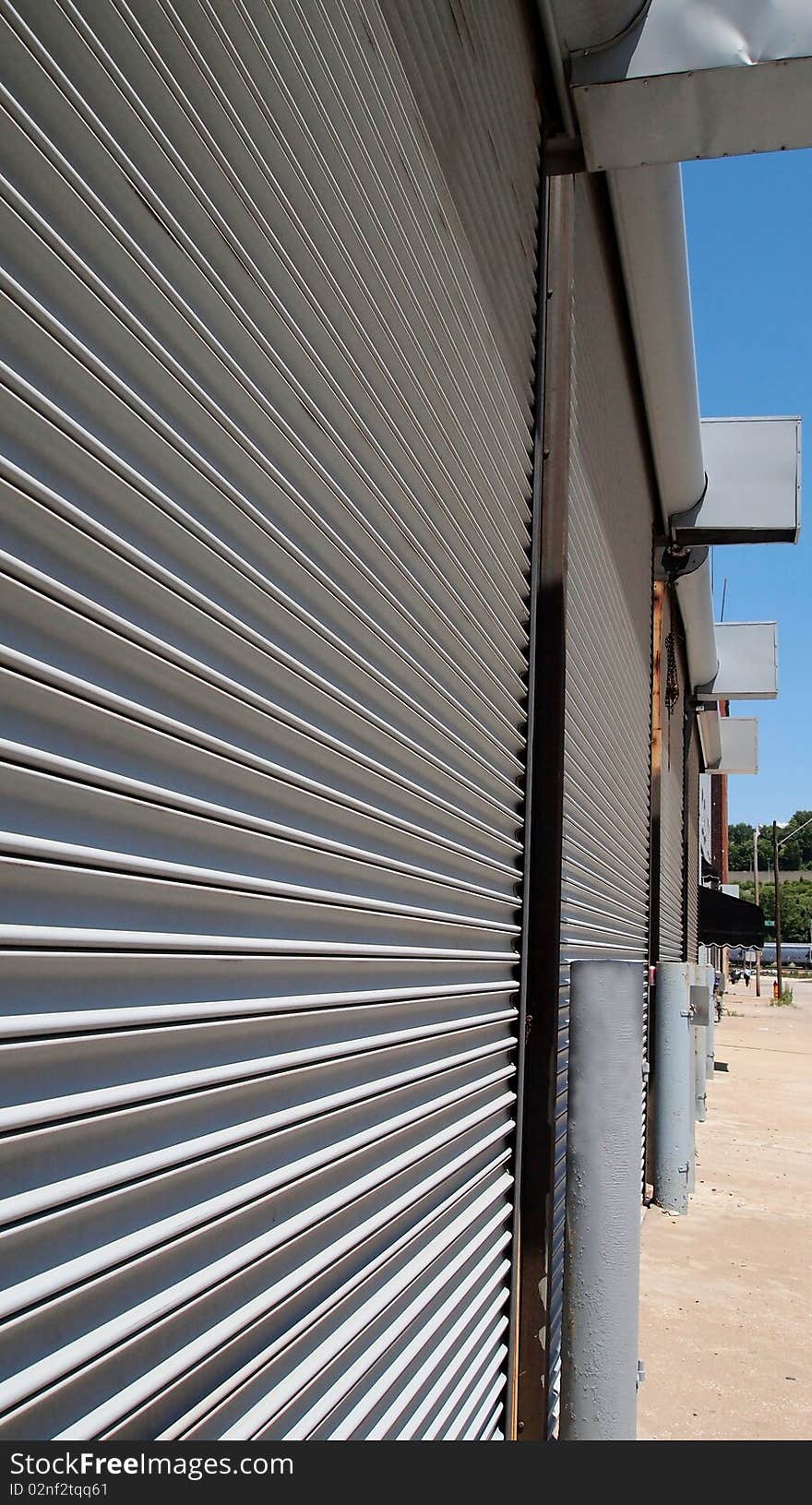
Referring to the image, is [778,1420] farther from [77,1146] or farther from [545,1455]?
[77,1146]

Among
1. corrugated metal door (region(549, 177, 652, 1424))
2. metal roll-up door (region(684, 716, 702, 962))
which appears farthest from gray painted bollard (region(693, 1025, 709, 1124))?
corrugated metal door (region(549, 177, 652, 1424))

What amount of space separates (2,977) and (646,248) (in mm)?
5285

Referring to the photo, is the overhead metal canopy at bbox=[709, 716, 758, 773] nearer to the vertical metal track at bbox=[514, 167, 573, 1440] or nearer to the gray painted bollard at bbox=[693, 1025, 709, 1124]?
the gray painted bollard at bbox=[693, 1025, 709, 1124]

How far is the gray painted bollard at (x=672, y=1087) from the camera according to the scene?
8.17 metres

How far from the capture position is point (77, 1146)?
117 cm

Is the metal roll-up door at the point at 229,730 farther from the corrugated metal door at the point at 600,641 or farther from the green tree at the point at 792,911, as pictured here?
the green tree at the point at 792,911

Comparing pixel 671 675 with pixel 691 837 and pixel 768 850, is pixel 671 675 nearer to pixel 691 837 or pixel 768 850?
pixel 691 837

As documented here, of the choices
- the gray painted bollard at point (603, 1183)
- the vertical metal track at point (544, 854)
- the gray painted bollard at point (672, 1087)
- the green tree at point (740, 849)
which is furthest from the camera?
the green tree at point (740, 849)

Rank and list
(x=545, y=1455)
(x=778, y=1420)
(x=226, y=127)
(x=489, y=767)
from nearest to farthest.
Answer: (x=226, y=127)
(x=545, y=1455)
(x=489, y=767)
(x=778, y=1420)

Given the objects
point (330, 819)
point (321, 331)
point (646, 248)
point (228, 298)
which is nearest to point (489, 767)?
point (330, 819)

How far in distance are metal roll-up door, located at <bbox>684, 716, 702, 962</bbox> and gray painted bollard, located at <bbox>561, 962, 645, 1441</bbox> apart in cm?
1121

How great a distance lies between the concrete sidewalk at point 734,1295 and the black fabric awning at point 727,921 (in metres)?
7.28

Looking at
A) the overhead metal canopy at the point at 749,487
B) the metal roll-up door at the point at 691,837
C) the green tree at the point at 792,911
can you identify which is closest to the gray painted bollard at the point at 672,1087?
the overhead metal canopy at the point at 749,487

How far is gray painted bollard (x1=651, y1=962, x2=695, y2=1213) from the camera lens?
8172 mm
